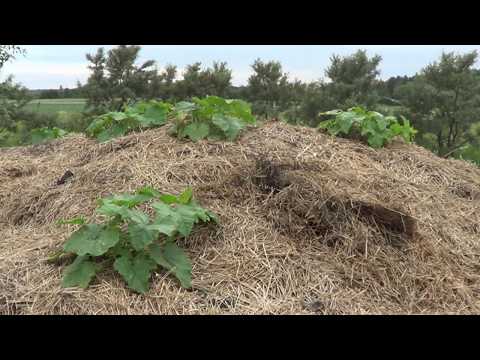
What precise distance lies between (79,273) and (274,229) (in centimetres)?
117

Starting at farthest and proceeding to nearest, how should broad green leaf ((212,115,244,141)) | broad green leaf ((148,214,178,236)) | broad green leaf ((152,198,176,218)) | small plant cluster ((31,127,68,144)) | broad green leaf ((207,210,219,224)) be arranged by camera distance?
small plant cluster ((31,127,68,144))
broad green leaf ((212,115,244,141))
broad green leaf ((207,210,219,224))
broad green leaf ((152,198,176,218))
broad green leaf ((148,214,178,236))

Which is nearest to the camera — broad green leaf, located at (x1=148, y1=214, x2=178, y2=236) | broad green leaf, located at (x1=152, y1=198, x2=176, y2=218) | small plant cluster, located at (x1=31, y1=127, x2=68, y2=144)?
broad green leaf, located at (x1=148, y1=214, x2=178, y2=236)

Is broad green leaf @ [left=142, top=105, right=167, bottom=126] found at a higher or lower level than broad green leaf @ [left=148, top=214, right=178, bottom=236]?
higher

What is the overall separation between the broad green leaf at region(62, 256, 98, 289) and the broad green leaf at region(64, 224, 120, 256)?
67 mm

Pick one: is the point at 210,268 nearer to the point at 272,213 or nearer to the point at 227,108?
the point at 272,213

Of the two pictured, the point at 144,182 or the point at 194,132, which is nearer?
the point at 144,182

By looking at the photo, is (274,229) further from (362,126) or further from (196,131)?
(362,126)

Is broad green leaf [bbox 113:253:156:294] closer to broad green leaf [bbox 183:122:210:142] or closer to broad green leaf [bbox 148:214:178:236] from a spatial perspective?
broad green leaf [bbox 148:214:178:236]

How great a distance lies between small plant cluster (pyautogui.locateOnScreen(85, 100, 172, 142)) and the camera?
4.44 m

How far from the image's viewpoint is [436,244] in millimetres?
3127

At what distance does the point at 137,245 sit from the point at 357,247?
1309 millimetres

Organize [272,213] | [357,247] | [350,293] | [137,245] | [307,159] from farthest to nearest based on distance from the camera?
[307,159]
[272,213]
[357,247]
[350,293]
[137,245]

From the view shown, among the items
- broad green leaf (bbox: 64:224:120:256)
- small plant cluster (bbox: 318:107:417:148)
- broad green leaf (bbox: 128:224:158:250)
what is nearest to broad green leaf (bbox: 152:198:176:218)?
broad green leaf (bbox: 128:224:158:250)

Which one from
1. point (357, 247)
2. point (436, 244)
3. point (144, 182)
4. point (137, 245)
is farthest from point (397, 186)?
point (137, 245)
